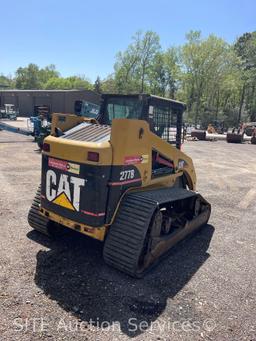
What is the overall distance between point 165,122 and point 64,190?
2.55m

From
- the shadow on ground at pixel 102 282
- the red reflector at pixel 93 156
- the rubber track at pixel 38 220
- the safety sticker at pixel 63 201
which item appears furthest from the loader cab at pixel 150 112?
the shadow on ground at pixel 102 282

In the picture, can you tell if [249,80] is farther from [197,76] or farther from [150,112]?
[150,112]

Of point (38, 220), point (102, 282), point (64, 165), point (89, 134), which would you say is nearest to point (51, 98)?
point (38, 220)

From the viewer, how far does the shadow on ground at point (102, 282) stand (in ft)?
Answer: 12.2

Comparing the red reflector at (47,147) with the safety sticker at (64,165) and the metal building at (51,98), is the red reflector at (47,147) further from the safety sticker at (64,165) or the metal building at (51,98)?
the metal building at (51,98)

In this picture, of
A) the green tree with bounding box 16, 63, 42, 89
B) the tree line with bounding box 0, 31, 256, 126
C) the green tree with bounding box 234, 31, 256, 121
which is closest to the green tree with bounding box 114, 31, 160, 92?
the tree line with bounding box 0, 31, 256, 126

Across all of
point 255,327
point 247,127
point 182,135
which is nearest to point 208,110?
point 247,127

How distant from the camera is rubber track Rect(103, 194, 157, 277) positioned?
14.1 ft

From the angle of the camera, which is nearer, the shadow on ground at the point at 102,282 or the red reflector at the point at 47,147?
the shadow on ground at the point at 102,282

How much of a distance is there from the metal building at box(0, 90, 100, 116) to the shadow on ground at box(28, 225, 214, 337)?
43.7m

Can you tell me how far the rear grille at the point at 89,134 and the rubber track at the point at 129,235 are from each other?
1.03m

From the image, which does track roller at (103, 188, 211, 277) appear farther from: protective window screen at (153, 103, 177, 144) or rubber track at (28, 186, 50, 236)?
rubber track at (28, 186, 50, 236)

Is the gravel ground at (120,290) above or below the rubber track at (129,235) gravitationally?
below

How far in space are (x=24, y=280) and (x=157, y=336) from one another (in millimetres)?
1882
